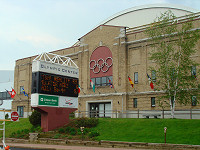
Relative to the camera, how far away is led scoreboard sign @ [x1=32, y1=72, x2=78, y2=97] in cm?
3066

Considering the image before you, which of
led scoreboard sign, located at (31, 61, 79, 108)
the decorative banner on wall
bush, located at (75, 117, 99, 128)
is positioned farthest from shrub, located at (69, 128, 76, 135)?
the decorative banner on wall

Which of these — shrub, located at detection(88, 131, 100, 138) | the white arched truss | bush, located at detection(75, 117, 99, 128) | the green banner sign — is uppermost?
the white arched truss

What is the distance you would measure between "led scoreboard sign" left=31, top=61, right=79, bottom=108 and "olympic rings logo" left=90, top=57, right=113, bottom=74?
38.8 feet

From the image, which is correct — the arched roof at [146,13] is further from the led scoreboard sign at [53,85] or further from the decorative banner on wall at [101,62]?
the led scoreboard sign at [53,85]

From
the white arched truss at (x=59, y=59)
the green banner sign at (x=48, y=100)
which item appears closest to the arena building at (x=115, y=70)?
the white arched truss at (x=59, y=59)

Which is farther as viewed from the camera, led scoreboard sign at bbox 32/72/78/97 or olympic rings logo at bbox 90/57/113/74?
olympic rings logo at bbox 90/57/113/74

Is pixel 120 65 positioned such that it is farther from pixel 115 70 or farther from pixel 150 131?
pixel 150 131

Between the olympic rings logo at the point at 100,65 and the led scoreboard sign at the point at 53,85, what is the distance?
1182 cm

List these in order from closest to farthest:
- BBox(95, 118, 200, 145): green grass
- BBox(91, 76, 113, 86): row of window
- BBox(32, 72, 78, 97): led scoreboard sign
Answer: BBox(95, 118, 200, 145): green grass → BBox(32, 72, 78, 97): led scoreboard sign → BBox(91, 76, 113, 86): row of window

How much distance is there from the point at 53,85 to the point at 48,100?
6.01 ft

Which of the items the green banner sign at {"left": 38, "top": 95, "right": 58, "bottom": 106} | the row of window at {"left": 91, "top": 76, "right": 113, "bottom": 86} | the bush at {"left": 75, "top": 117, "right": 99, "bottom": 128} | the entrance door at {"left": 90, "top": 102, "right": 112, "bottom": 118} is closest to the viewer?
the green banner sign at {"left": 38, "top": 95, "right": 58, "bottom": 106}

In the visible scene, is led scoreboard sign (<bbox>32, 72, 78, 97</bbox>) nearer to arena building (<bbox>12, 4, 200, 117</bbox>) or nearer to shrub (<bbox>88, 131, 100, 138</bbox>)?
arena building (<bbox>12, 4, 200, 117</bbox>)

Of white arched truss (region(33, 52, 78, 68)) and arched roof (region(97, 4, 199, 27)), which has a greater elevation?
arched roof (region(97, 4, 199, 27))

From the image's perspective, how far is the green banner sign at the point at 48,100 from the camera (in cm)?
3050
